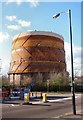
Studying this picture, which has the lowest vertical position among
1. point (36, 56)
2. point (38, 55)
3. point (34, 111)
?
point (34, 111)

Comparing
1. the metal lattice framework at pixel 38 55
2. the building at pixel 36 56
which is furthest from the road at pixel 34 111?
the metal lattice framework at pixel 38 55

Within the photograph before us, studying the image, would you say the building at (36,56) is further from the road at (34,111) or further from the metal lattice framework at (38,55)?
the road at (34,111)

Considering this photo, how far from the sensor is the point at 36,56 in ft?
395

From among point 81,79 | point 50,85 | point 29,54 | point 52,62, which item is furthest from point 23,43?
point 50,85

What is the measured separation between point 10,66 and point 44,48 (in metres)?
16.9

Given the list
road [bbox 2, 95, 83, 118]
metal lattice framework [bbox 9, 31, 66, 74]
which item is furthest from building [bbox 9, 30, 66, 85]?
→ road [bbox 2, 95, 83, 118]

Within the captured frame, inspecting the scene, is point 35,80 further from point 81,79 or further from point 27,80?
point 81,79

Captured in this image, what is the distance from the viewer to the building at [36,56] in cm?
11725

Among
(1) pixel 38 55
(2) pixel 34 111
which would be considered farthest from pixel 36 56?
(2) pixel 34 111

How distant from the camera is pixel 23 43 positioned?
123688 mm

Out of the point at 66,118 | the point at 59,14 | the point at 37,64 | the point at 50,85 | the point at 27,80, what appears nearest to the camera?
the point at 66,118

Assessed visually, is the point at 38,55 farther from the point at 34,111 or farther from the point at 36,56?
the point at 34,111

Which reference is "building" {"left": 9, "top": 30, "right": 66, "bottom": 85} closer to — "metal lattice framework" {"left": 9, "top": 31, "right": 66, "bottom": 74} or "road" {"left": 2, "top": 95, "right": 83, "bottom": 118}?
"metal lattice framework" {"left": 9, "top": 31, "right": 66, "bottom": 74}

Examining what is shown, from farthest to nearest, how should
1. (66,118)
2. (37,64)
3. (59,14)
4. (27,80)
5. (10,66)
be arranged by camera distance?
(10,66) < (37,64) < (27,80) < (59,14) < (66,118)
